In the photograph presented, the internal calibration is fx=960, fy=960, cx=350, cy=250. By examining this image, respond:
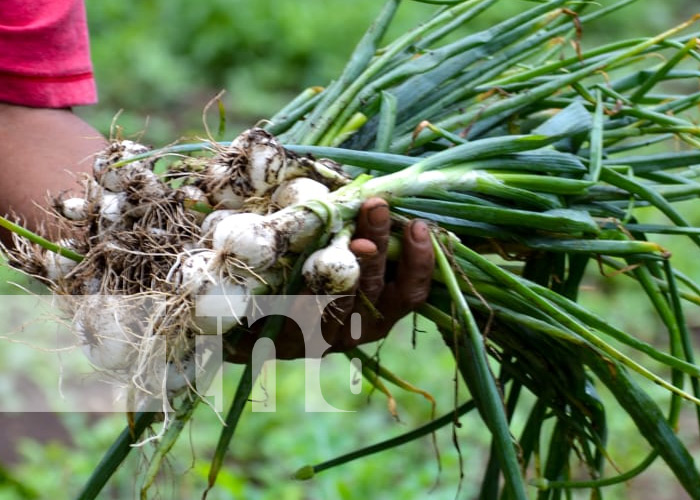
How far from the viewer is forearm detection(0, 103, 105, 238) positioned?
4.83 ft

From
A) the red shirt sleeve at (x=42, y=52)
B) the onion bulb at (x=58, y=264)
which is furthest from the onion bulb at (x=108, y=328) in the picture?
the red shirt sleeve at (x=42, y=52)

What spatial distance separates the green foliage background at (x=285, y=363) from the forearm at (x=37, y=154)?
17 cm

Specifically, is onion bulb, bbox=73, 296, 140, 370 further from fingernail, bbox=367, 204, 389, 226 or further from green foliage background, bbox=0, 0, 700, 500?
fingernail, bbox=367, 204, 389, 226

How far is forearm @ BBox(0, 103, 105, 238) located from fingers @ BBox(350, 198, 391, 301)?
483mm

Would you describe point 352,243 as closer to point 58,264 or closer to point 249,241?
point 249,241

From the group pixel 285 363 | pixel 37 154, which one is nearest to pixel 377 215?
pixel 37 154

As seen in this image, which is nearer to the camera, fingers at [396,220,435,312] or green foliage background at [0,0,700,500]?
fingers at [396,220,435,312]

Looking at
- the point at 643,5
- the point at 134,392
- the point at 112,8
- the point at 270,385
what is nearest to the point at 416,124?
the point at 134,392

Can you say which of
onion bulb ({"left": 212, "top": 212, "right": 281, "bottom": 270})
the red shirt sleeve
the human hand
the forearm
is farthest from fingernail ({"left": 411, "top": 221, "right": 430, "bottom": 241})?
the red shirt sleeve

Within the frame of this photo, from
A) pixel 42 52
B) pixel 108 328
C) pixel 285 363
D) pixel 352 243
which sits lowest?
pixel 285 363

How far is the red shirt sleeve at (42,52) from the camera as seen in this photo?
1543mm

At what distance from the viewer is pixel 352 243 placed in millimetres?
1163

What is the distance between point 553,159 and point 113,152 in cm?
59

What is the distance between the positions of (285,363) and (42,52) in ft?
5.13
